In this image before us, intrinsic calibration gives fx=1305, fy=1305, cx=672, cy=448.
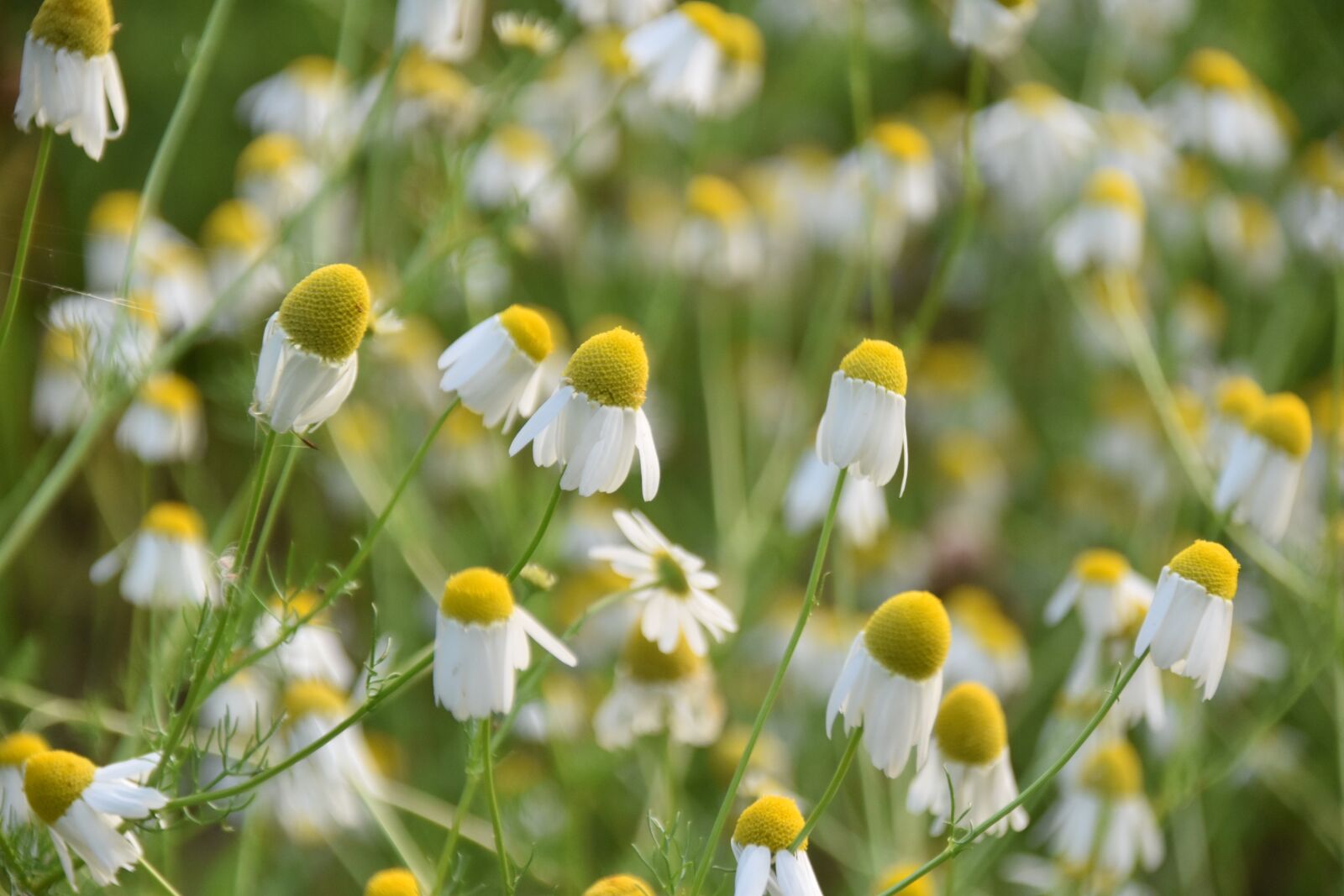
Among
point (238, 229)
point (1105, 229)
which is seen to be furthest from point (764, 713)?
point (1105, 229)

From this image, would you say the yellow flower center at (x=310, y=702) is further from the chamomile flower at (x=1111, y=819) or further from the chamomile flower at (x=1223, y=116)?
the chamomile flower at (x=1223, y=116)

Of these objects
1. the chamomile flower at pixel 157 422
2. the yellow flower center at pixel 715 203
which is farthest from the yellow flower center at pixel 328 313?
the yellow flower center at pixel 715 203

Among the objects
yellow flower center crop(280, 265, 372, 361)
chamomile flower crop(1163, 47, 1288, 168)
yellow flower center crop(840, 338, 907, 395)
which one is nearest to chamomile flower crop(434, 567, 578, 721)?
yellow flower center crop(280, 265, 372, 361)

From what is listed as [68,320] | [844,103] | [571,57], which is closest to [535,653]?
[68,320]

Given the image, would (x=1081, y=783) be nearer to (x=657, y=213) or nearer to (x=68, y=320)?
(x=68, y=320)

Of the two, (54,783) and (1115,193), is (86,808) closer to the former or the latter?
(54,783)

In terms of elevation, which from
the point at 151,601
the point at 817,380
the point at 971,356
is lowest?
the point at 971,356
